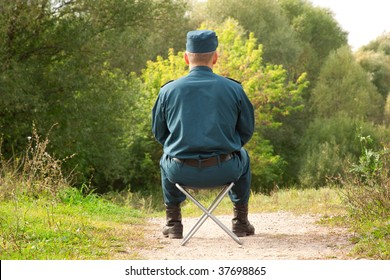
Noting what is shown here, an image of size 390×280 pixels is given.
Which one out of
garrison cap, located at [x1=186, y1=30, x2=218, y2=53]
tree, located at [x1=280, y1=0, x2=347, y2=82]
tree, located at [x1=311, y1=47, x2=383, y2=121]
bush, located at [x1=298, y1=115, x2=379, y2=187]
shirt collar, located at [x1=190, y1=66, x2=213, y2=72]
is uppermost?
garrison cap, located at [x1=186, y1=30, x2=218, y2=53]

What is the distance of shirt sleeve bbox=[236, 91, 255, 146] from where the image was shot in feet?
23.0

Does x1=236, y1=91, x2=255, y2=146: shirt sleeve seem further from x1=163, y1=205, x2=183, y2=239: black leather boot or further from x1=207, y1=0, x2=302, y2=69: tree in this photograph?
x1=207, y1=0, x2=302, y2=69: tree

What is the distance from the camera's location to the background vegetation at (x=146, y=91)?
19.8 meters

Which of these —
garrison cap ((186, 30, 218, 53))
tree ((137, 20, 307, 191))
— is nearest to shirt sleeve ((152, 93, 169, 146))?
garrison cap ((186, 30, 218, 53))

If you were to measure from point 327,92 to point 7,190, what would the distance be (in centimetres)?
3817

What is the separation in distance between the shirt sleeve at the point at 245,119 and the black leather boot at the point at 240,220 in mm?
844

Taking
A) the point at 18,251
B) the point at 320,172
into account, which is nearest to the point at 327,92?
the point at 320,172

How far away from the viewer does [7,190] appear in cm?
991

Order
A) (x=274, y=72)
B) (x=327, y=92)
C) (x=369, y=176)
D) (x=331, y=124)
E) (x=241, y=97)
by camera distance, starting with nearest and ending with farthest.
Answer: (x=241, y=97)
(x=369, y=176)
(x=274, y=72)
(x=331, y=124)
(x=327, y=92)

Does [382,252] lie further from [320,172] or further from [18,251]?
[320,172]

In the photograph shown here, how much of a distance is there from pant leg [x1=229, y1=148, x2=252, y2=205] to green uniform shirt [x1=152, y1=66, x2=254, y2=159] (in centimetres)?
31

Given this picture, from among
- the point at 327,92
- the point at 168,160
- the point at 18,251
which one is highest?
the point at 168,160

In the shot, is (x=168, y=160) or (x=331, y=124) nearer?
(x=168, y=160)

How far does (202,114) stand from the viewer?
6.76 meters
